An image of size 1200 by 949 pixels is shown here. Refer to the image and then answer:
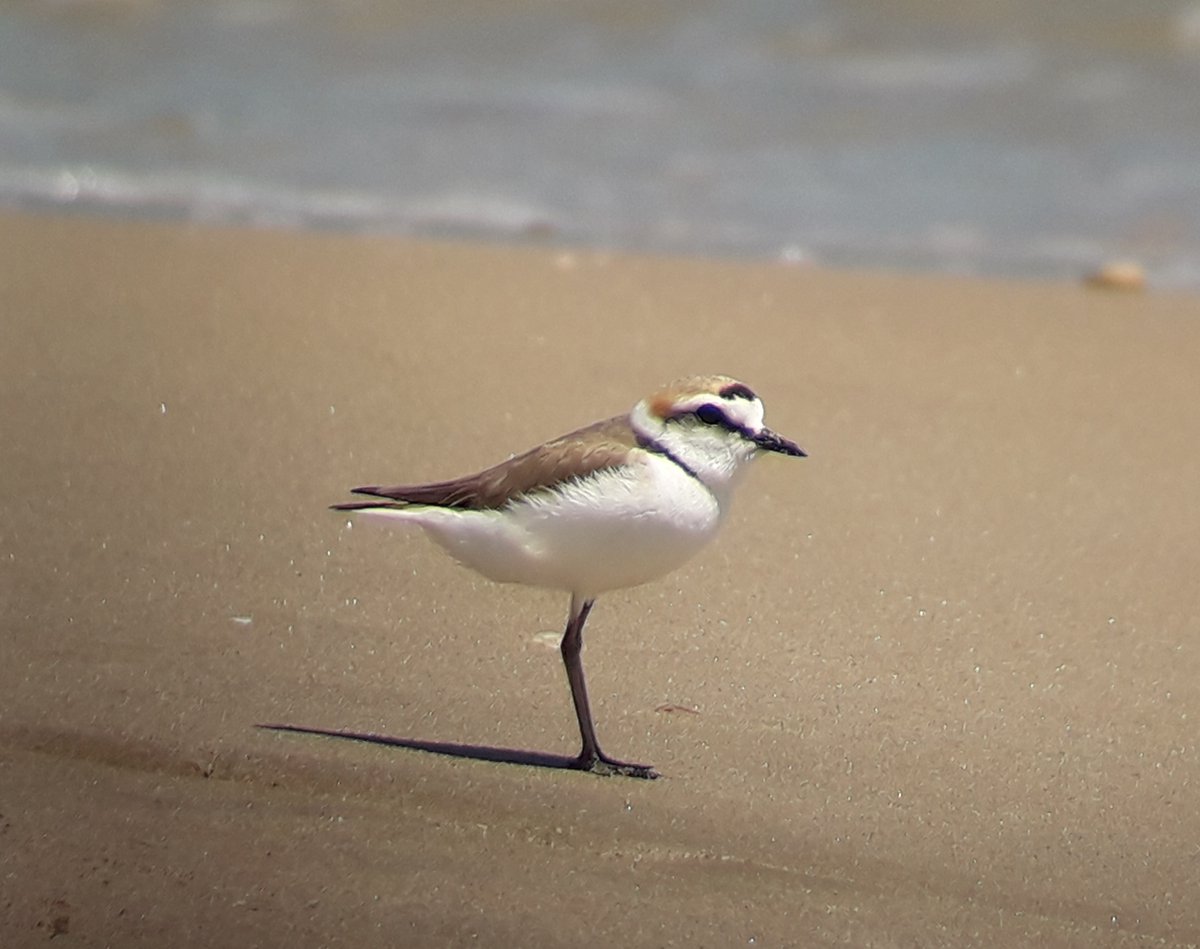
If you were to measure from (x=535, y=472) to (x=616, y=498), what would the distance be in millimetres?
168

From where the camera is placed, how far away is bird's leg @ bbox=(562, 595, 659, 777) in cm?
303

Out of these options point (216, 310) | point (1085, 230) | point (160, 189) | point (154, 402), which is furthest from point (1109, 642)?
point (160, 189)

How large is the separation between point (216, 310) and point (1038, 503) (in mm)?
2648

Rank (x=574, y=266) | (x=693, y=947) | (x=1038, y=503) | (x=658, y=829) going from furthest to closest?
Answer: (x=574, y=266) → (x=1038, y=503) → (x=658, y=829) → (x=693, y=947)

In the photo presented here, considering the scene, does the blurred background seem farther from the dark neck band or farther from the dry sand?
the dark neck band

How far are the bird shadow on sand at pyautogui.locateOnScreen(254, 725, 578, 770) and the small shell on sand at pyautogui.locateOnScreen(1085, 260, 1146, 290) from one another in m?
4.54

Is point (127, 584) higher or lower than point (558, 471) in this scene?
lower

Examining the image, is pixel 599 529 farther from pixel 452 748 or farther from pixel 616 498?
pixel 452 748

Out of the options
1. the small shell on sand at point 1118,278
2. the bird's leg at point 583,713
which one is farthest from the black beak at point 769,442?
the small shell on sand at point 1118,278

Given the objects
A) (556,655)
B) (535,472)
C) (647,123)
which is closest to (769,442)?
(535,472)

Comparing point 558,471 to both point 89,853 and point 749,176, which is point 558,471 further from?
point 749,176

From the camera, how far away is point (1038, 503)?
4.51 metres

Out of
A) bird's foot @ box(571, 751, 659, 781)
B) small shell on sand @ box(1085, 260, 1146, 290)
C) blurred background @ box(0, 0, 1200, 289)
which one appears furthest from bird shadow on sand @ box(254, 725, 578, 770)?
small shell on sand @ box(1085, 260, 1146, 290)

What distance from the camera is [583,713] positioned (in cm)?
307
